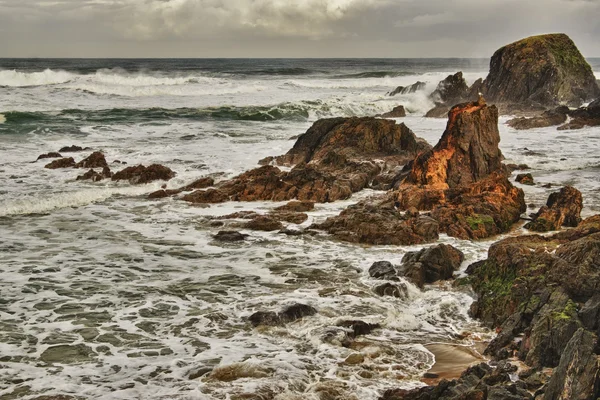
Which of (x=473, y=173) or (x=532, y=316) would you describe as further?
(x=473, y=173)

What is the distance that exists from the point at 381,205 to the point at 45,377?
1003cm

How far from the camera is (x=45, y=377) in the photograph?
26.9 ft

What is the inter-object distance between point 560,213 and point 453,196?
103 inches

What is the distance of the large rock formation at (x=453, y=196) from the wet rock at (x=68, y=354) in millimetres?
6917

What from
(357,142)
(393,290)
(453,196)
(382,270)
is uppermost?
(357,142)

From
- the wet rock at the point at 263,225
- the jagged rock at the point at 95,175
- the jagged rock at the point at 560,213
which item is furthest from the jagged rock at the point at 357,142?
the jagged rock at the point at 560,213

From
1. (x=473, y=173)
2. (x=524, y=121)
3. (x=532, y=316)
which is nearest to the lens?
(x=532, y=316)

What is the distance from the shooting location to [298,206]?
16938mm

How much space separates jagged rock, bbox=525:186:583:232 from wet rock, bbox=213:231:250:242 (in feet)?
21.9

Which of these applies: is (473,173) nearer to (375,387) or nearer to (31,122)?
(375,387)

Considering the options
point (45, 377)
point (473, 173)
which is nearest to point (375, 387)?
point (45, 377)

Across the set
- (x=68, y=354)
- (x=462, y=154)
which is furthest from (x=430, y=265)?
(x=462, y=154)

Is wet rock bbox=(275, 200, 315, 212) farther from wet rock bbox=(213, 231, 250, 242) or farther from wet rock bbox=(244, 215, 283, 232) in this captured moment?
wet rock bbox=(213, 231, 250, 242)

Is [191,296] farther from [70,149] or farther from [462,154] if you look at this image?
[70,149]
